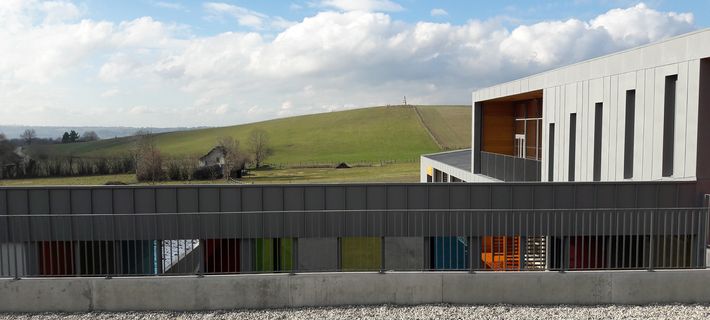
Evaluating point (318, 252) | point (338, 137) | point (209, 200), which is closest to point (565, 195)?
point (318, 252)

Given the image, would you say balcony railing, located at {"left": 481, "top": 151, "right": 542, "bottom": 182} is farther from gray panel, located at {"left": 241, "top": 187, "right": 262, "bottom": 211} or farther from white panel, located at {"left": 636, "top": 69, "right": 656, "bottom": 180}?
gray panel, located at {"left": 241, "top": 187, "right": 262, "bottom": 211}

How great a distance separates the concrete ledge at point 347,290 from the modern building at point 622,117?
419 centimetres

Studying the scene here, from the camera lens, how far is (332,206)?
1252 centimetres

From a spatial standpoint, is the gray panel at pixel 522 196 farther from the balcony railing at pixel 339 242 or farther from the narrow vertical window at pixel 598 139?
the narrow vertical window at pixel 598 139

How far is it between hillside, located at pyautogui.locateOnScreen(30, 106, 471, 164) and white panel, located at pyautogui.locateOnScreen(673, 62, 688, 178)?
74.6 metres

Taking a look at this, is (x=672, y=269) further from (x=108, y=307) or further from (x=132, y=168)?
(x=132, y=168)

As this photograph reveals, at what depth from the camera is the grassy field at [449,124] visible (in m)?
97.8

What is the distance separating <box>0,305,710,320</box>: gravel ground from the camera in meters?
8.30

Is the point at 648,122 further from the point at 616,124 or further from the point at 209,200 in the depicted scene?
the point at 209,200

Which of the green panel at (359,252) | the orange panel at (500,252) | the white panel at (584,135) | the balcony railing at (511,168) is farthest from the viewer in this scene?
the balcony railing at (511,168)

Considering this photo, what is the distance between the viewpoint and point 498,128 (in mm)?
24797

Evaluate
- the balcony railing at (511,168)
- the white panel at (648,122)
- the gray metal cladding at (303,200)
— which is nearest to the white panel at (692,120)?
the gray metal cladding at (303,200)

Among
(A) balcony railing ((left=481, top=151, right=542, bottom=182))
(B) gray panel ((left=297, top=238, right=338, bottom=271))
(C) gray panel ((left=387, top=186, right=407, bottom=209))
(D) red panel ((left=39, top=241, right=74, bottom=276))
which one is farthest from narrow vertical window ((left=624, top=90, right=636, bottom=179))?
(D) red panel ((left=39, top=241, right=74, bottom=276))

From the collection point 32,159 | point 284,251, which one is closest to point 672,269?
point 284,251
